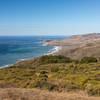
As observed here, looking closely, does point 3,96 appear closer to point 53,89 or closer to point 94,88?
point 53,89

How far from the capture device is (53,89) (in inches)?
580

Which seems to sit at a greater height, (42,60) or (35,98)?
(35,98)

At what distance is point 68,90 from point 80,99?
2944 mm

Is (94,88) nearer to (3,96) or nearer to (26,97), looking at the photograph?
(26,97)

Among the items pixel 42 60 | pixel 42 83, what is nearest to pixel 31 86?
pixel 42 83

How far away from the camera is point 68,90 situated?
47.2 ft

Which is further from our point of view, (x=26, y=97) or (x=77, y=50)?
(x=77, y=50)

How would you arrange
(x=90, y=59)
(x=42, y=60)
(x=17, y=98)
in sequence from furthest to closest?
(x=42, y=60) → (x=90, y=59) → (x=17, y=98)

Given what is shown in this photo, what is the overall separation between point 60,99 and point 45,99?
55.6 inches

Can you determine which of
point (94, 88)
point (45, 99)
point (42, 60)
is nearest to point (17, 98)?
point (45, 99)

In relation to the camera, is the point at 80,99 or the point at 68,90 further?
the point at 68,90

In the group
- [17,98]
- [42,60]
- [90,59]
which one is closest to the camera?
[17,98]

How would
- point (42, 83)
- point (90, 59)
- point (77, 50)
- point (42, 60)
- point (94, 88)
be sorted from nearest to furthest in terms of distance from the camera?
point (94, 88) → point (42, 83) → point (90, 59) → point (42, 60) → point (77, 50)

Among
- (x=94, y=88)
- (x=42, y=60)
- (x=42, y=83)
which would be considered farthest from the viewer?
(x=42, y=60)
